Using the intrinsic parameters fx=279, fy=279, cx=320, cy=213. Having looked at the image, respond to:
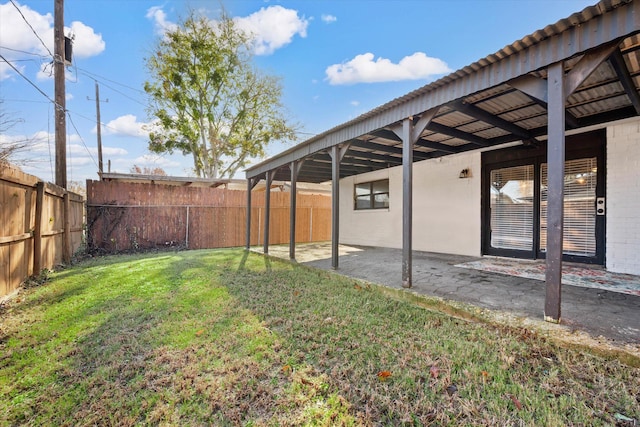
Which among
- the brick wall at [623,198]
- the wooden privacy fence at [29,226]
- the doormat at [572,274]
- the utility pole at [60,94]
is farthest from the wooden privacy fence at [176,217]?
the brick wall at [623,198]

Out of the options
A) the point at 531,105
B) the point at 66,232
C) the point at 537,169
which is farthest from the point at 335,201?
the point at 66,232

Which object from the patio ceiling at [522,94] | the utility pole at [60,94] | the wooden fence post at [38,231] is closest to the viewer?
the patio ceiling at [522,94]

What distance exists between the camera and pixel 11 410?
1.69 meters

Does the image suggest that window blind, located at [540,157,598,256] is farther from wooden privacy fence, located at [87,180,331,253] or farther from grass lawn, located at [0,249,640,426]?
wooden privacy fence, located at [87,180,331,253]

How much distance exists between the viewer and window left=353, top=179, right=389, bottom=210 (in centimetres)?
873

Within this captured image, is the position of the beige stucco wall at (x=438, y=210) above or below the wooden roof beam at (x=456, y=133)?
below


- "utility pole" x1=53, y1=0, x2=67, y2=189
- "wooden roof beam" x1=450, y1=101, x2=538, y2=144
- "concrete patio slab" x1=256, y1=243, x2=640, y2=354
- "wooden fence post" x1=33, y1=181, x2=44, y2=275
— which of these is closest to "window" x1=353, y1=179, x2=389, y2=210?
"concrete patio slab" x1=256, y1=243, x2=640, y2=354

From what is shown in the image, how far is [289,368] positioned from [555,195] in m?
2.64

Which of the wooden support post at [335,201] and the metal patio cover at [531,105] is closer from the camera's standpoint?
the metal patio cover at [531,105]

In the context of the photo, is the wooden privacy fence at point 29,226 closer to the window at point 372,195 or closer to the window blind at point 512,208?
the window at point 372,195

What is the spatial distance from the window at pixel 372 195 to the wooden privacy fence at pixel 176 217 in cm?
239

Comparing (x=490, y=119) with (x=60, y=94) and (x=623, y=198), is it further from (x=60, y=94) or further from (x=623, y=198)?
(x=60, y=94)

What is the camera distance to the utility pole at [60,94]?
268 inches

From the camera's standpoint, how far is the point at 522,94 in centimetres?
361
